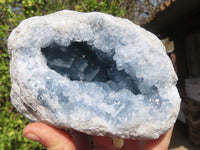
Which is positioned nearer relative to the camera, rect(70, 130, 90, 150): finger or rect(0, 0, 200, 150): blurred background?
rect(70, 130, 90, 150): finger

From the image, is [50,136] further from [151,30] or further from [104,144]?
[151,30]

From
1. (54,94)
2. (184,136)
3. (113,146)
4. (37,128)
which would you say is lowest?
(184,136)

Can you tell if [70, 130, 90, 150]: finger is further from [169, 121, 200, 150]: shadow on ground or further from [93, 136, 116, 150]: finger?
[169, 121, 200, 150]: shadow on ground

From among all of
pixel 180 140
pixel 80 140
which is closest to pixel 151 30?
pixel 180 140

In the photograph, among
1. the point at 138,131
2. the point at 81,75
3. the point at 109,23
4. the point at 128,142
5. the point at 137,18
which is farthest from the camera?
the point at 137,18

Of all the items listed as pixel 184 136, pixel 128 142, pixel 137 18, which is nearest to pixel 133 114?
pixel 128 142

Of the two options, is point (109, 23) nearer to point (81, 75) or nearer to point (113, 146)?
point (81, 75)

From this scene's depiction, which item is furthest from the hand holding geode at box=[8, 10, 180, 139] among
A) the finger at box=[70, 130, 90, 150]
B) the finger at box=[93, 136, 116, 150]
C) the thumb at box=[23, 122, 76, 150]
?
the finger at box=[93, 136, 116, 150]
